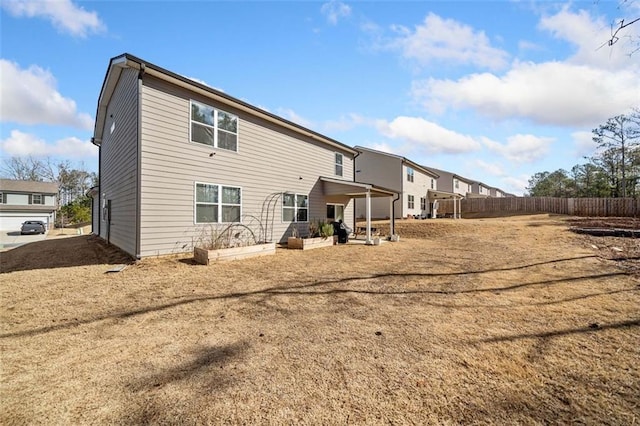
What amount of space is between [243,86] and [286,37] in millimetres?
3152

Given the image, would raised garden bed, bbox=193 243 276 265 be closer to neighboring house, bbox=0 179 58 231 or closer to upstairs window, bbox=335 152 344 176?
upstairs window, bbox=335 152 344 176

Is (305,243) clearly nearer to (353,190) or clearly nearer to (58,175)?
(353,190)

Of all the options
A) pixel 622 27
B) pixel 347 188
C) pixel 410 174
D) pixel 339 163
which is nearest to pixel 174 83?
pixel 347 188

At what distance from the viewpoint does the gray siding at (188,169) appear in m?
8.29

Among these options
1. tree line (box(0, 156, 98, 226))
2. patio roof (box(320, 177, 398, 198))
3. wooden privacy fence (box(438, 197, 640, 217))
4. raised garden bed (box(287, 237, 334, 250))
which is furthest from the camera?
tree line (box(0, 156, 98, 226))

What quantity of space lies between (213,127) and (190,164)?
5.55 ft

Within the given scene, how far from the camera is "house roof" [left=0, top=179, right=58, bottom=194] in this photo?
1268 inches

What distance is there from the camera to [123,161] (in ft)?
32.6

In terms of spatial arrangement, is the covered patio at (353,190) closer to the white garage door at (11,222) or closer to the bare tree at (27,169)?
the white garage door at (11,222)

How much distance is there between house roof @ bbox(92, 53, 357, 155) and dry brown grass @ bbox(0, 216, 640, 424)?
18.7 feet

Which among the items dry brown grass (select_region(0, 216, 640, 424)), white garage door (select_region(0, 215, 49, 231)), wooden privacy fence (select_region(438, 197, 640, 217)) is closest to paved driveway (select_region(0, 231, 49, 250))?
white garage door (select_region(0, 215, 49, 231))

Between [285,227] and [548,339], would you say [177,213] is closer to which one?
[285,227]

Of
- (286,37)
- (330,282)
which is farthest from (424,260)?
(286,37)

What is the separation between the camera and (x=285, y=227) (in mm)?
12898
